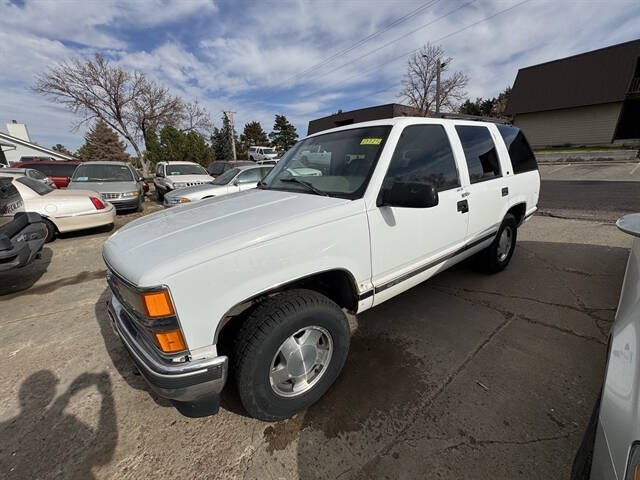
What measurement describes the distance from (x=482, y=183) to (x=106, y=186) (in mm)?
9888

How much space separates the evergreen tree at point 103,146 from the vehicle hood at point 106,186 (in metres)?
41.0

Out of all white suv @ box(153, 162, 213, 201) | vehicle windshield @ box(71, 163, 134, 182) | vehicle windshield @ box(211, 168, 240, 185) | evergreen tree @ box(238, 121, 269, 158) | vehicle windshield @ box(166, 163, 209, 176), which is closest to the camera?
vehicle windshield @ box(211, 168, 240, 185)

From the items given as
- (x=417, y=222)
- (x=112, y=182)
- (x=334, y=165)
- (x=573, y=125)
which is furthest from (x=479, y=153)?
(x=573, y=125)

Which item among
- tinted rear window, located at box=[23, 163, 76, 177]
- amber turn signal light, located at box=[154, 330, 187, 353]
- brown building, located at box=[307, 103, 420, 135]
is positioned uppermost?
brown building, located at box=[307, 103, 420, 135]

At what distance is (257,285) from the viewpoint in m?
1.67

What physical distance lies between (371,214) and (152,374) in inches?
64.0

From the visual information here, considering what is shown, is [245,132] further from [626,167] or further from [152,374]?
[152,374]

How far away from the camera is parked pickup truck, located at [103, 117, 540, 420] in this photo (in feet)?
5.07

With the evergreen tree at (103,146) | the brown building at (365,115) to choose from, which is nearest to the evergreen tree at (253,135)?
the evergreen tree at (103,146)

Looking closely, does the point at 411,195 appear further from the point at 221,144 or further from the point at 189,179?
the point at 221,144

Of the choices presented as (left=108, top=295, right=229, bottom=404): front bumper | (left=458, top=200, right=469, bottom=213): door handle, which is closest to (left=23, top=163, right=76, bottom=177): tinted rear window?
(left=108, top=295, right=229, bottom=404): front bumper

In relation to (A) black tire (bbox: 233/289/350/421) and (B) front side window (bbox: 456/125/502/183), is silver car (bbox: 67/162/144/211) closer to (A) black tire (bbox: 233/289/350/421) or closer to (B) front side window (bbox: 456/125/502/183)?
(A) black tire (bbox: 233/289/350/421)

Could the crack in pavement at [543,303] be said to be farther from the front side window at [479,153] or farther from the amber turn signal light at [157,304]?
the amber turn signal light at [157,304]

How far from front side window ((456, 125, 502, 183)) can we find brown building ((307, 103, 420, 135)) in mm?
21695
